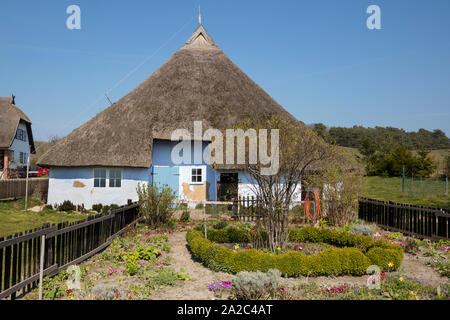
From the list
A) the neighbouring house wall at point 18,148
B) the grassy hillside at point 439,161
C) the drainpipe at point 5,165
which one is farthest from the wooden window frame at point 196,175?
the grassy hillside at point 439,161

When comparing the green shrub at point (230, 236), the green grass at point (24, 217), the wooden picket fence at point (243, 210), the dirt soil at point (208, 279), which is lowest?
the dirt soil at point (208, 279)

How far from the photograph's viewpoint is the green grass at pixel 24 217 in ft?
43.6

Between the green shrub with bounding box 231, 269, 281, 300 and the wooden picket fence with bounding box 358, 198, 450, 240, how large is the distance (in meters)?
7.62

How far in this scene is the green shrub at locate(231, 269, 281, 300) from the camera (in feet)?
19.1

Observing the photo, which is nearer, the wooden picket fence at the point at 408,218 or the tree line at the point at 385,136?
the wooden picket fence at the point at 408,218

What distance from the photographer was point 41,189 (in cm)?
2128

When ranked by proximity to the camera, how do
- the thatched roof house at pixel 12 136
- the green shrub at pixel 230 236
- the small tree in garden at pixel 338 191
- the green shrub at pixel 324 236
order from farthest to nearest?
the thatched roof house at pixel 12 136
the small tree in garden at pixel 338 191
the green shrub at pixel 230 236
the green shrub at pixel 324 236

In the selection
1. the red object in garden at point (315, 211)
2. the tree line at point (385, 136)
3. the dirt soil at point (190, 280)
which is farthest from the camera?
the tree line at point (385, 136)

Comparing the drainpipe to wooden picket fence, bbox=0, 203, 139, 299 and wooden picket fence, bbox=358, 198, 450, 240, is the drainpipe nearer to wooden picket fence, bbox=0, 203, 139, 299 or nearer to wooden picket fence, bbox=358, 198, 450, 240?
wooden picket fence, bbox=0, 203, 139, 299

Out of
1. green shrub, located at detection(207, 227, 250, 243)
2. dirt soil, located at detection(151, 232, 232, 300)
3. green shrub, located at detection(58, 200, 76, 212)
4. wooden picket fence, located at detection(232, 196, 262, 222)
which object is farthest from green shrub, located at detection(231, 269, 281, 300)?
green shrub, located at detection(58, 200, 76, 212)

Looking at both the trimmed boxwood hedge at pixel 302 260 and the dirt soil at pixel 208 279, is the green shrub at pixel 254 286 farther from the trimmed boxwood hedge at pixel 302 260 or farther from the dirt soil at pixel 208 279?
the trimmed boxwood hedge at pixel 302 260

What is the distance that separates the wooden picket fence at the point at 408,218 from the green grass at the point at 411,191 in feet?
17.1
